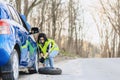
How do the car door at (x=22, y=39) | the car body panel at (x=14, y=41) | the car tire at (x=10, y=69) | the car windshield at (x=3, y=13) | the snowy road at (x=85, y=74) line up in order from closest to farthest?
the car body panel at (x=14, y=41)
the car tire at (x=10, y=69)
the car windshield at (x=3, y=13)
the car door at (x=22, y=39)
the snowy road at (x=85, y=74)

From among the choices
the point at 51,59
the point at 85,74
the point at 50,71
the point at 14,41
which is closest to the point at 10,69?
the point at 14,41

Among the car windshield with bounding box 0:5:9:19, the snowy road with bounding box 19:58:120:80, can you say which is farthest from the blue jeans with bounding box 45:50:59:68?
the car windshield with bounding box 0:5:9:19

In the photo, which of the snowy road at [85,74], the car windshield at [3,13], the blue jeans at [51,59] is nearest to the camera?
the car windshield at [3,13]

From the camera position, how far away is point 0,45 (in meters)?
9.77

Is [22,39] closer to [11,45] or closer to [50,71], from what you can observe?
[11,45]

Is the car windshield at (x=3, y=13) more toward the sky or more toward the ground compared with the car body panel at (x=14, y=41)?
more toward the sky

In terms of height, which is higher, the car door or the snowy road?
the car door

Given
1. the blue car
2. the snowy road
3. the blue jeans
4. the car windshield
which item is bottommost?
the snowy road

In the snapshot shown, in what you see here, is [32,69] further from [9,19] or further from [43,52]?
[9,19]

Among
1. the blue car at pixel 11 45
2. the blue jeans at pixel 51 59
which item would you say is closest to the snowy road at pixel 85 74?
the blue jeans at pixel 51 59

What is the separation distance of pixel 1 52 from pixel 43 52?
18.1 feet

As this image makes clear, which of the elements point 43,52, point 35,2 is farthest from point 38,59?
point 35,2

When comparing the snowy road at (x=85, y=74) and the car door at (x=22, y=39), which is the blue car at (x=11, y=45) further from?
the snowy road at (x=85, y=74)

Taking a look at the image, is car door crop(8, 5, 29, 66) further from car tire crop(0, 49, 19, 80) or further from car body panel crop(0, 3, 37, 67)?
car tire crop(0, 49, 19, 80)
